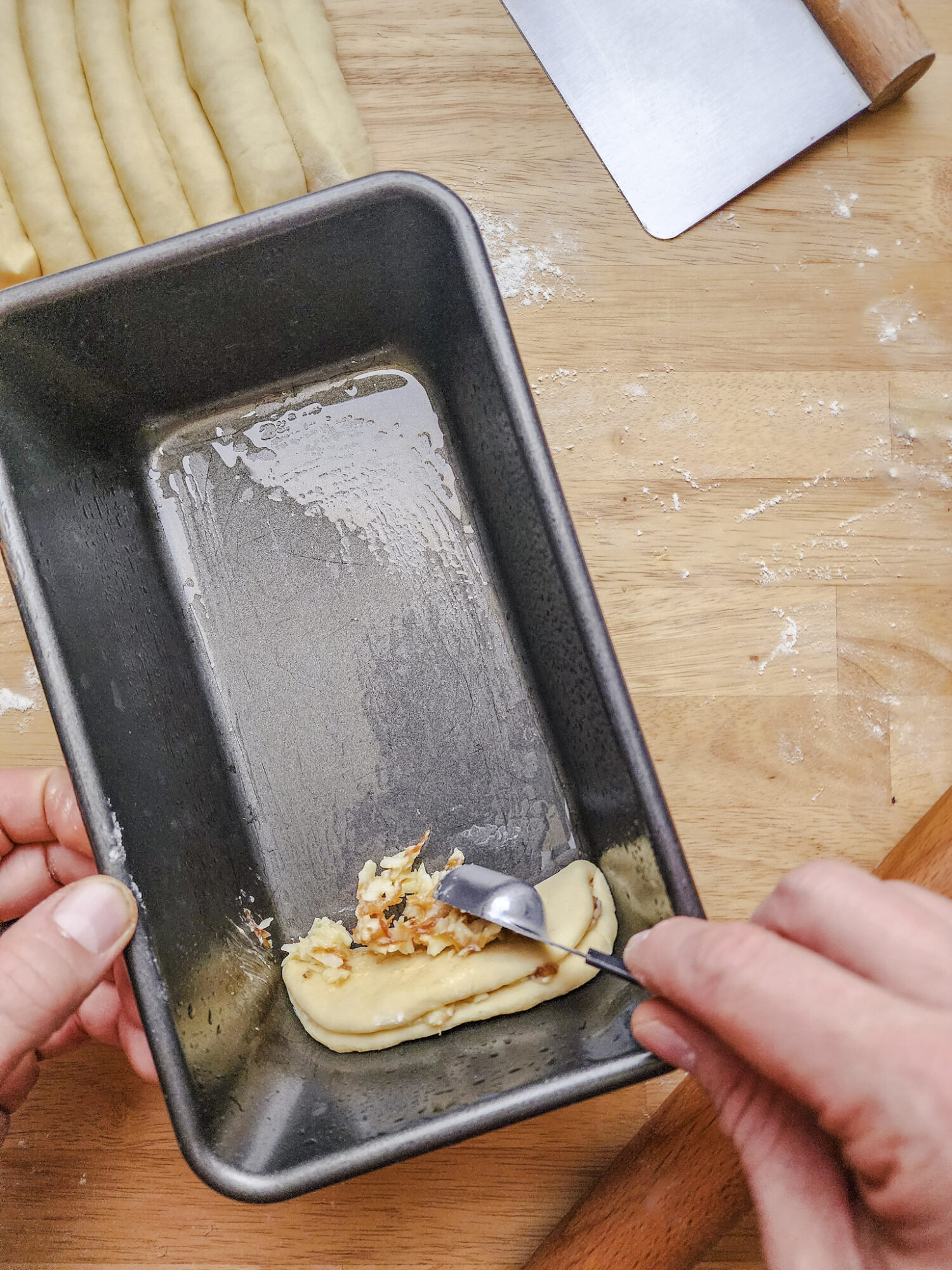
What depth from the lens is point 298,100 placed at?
880 mm

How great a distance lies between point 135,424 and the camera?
2.75 ft

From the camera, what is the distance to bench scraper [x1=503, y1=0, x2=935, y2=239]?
908mm

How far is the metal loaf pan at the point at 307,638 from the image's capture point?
65cm

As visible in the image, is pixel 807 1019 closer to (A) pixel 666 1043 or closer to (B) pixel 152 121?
(A) pixel 666 1043

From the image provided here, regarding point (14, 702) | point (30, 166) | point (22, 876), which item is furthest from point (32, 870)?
point (30, 166)

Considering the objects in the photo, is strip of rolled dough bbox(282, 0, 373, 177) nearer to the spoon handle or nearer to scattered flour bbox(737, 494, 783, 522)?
scattered flour bbox(737, 494, 783, 522)

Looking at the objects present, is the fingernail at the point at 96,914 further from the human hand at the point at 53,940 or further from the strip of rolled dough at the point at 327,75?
the strip of rolled dough at the point at 327,75

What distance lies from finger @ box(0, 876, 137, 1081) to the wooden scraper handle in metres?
0.45

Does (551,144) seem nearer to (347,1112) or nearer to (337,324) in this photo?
(337,324)

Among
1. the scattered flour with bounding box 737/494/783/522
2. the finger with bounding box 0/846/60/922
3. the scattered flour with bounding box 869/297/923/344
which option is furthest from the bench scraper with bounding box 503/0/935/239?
the finger with bounding box 0/846/60/922

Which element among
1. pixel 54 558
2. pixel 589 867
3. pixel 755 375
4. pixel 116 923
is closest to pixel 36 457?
pixel 54 558

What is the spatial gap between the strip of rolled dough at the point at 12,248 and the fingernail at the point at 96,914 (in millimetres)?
594

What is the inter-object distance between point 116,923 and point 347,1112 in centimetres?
22

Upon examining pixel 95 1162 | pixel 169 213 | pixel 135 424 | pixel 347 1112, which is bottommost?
pixel 95 1162
